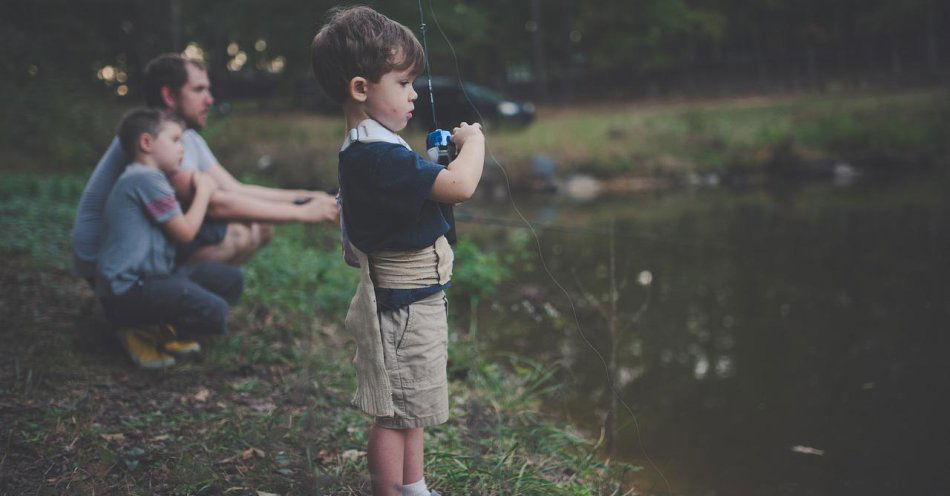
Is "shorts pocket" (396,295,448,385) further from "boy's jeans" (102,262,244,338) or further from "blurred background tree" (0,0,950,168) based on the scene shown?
"blurred background tree" (0,0,950,168)

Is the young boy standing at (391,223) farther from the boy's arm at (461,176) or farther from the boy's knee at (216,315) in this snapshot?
the boy's knee at (216,315)

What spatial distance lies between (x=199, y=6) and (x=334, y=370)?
14.0 metres

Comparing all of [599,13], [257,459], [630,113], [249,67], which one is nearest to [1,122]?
[257,459]

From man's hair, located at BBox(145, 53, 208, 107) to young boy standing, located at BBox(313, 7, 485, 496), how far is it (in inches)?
71.0

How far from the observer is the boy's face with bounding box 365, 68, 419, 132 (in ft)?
5.99

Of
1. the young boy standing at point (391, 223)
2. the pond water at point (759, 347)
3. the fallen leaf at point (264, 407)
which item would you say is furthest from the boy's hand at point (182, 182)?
the young boy standing at point (391, 223)

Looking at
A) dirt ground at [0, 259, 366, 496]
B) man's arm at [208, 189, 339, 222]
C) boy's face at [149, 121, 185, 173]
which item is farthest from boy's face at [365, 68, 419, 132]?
boy's face at [149, 121, 185, 173]

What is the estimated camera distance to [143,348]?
3082 millimetres

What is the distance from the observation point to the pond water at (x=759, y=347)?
2898 mm

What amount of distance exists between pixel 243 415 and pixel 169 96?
61.3 inches

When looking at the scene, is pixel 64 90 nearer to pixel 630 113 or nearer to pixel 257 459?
pixel 257 459

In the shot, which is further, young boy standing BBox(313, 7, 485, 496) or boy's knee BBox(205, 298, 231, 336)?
boy's knee BBox(205, 298, 231, 336)

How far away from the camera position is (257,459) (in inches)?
95.2

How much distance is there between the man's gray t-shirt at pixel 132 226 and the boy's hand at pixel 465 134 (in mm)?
A: 1529
